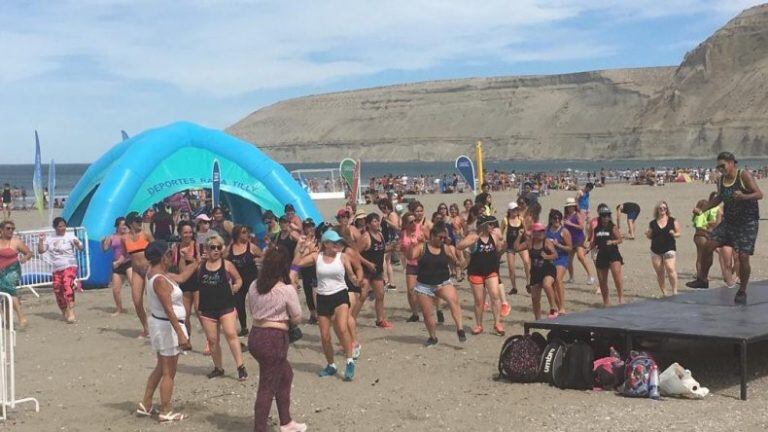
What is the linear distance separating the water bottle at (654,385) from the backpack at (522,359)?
104 centimetres

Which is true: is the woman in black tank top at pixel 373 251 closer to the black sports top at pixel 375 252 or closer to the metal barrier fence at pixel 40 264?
the black sports top at pixel 375 252

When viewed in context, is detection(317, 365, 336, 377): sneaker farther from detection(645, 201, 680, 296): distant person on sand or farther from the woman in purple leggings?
detection(645, 201, 680, 296): distant person on sand

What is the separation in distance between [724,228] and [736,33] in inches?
5032

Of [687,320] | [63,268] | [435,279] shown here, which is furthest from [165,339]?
[63,268]

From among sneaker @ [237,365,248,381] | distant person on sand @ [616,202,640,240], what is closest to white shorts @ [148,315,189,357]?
sneaker @ [237,365,248,381]

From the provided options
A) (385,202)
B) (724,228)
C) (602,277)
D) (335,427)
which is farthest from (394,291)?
(335,427)

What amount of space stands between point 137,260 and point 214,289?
3.14m

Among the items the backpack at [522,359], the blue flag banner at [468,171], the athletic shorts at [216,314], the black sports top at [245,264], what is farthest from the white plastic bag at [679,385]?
the blue flag banner at [468,171]

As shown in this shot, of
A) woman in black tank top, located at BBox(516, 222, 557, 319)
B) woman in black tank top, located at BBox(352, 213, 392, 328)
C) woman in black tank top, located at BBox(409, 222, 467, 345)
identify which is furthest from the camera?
woman in black tank top, located at BBox(352, 213, 392, 328)

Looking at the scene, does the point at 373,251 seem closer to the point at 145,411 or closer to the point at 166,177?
the point at 145,411

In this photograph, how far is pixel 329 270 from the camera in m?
8.22

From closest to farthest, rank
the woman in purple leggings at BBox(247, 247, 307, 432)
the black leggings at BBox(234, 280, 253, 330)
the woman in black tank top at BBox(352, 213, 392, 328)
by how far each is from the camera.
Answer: the woman in purple leggings at BBox(247, 247, 307, 432) < the black leggings at BBox(234, 280, 253, 330) < the woman in black tank top at BBox(352, 213, 392, 328)

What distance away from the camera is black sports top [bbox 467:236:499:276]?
1000 cm

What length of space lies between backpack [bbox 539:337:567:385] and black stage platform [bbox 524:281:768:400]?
188 mm
